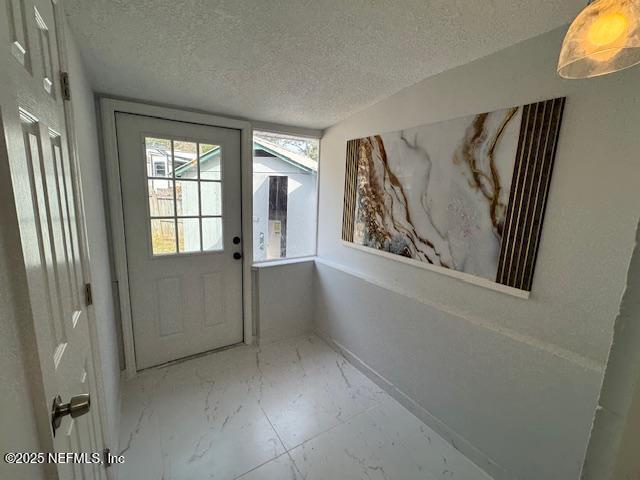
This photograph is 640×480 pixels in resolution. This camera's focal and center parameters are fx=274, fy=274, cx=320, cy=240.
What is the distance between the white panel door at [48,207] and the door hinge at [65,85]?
0.04 metres

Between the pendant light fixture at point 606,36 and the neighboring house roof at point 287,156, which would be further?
the neighboring house roof at point 287,156

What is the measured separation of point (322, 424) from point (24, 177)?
5.95 feet

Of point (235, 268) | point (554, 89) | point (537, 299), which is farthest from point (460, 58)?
point (235, 268)

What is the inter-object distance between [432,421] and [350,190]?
1.68m

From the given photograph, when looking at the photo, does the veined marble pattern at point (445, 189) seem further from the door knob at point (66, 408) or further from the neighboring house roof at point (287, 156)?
the door knob at point (66, 408)

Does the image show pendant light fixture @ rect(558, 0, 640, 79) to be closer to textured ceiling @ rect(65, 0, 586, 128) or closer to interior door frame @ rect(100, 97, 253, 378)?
textured ceiling @ rect(65, 0, 586, 128)

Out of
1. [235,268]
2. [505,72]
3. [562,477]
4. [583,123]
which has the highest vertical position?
[505,72]

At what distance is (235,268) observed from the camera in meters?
2.39

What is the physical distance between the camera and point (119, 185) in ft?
6.06

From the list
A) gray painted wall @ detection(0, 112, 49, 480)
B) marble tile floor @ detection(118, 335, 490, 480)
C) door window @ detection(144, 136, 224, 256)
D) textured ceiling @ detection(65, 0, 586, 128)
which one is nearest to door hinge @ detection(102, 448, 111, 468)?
marble tile floor @ detection(118, 335, 490, 480)

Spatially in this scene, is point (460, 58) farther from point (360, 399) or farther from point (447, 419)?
point (360, 399)

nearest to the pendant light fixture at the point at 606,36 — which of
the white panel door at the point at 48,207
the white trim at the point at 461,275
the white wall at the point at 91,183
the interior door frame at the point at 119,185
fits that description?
the white trim at the point at 461,275

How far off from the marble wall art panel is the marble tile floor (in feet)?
3.41

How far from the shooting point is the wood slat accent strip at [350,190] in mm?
2191
